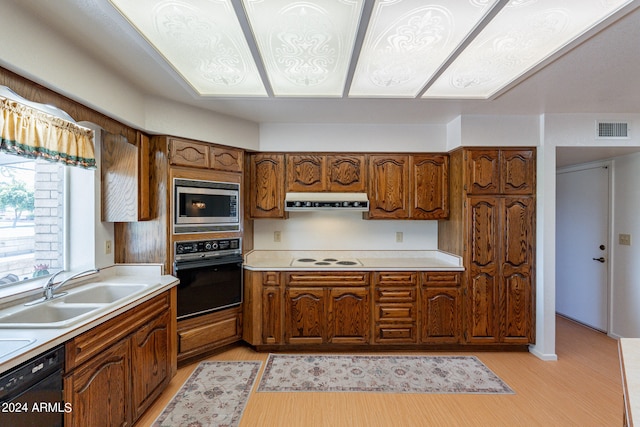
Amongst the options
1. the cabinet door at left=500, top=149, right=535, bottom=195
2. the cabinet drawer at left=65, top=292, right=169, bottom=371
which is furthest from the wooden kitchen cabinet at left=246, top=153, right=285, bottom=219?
the cabinet door at left=500, top=149, right=535, bottom=195

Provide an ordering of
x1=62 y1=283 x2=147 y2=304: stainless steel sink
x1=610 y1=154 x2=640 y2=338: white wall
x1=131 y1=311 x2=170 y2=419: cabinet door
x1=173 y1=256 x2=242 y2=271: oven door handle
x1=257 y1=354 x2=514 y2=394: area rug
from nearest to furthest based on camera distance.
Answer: x1=131 y1=311 x2=170 y2=419: cabinet door → x1=62 y1=283 x2=147 y2=304: stainless steel sink → x1=257 y1=354 x2=514 y2=394: area rug → x1=173 y1=256 x2=242 y2=271: oven door handle → x1=610 y1=154 x2=640 y2=338: white wall

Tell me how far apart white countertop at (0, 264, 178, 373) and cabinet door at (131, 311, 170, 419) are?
0.77 ft

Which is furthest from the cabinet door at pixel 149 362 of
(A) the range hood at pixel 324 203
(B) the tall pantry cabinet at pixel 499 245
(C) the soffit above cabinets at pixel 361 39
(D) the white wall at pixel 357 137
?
(B) the tall pantry cabinet at pixel 499 245

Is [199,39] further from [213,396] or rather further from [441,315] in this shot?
[441,315]

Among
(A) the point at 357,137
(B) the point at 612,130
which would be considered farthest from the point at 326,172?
(B) the point at 612,130

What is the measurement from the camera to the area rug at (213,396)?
6.19 feet

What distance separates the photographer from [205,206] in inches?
104

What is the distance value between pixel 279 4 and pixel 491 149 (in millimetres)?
2466

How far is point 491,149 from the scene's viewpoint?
9.22 feet

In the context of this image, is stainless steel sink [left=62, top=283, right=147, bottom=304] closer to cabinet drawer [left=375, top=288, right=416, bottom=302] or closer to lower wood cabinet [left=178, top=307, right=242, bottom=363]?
lower wood cabinet [left=178, top=307, right=242, bottom=363]

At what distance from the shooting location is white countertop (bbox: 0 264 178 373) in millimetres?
1121

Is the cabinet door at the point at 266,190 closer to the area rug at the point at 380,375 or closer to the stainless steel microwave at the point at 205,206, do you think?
the stainless steel microwave at the point at 205,206

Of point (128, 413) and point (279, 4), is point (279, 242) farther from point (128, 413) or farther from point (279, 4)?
point (279, 4)

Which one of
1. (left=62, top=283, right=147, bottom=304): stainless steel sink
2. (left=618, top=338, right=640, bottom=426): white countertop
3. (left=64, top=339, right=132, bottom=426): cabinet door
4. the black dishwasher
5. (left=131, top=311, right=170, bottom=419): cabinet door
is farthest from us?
(left=62, top=283, right=147, bottom=304): stainless steel sink
